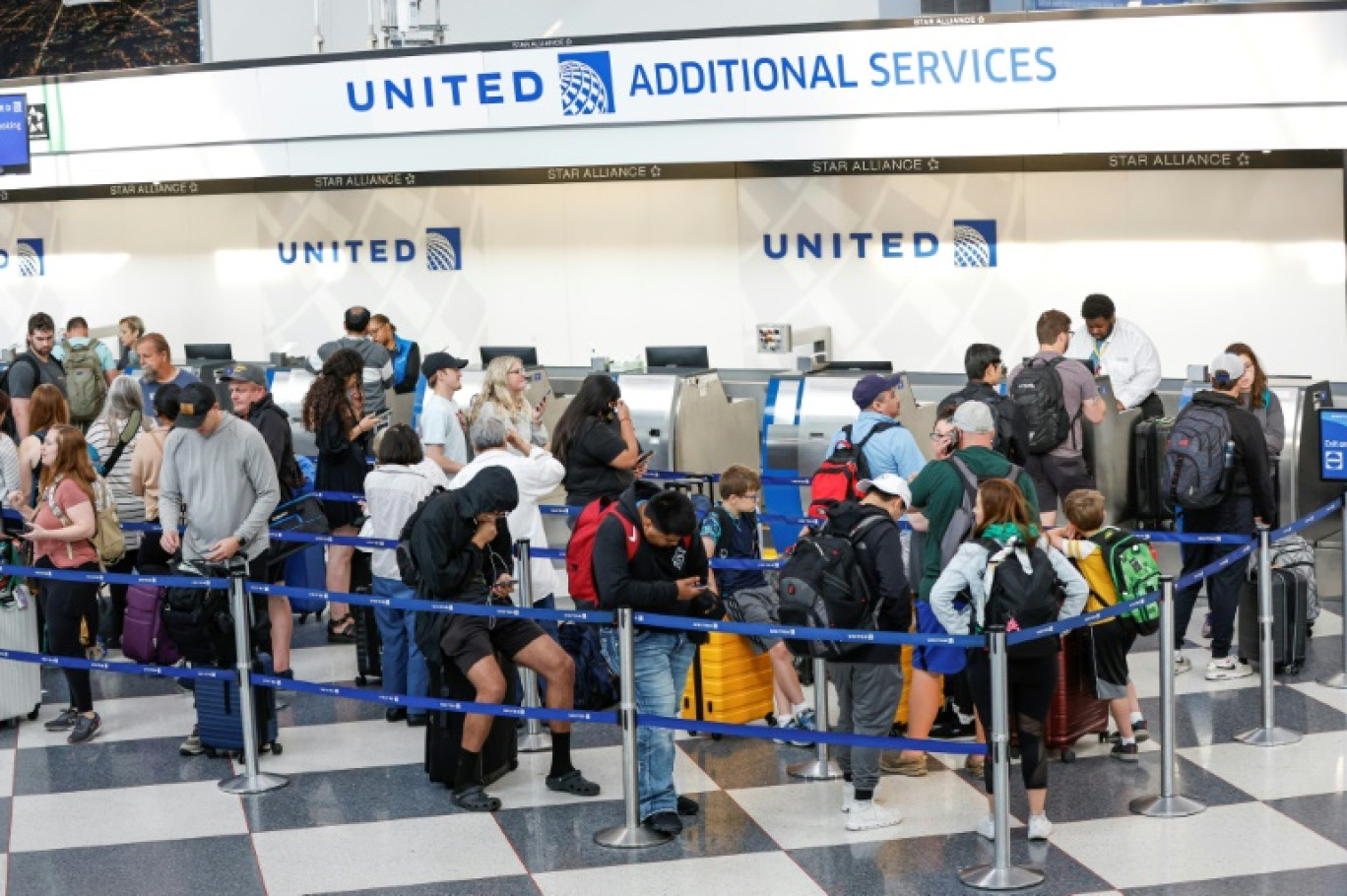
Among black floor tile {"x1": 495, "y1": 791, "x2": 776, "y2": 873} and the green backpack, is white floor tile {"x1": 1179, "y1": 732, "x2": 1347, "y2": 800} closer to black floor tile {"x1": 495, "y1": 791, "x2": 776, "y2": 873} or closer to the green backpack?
the green backpack

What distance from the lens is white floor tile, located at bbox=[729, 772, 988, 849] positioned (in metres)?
7.07

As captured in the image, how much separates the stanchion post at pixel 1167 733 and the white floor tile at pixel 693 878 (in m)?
1.44

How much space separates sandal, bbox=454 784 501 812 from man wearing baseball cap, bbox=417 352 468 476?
302cm

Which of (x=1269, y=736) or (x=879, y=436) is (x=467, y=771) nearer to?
(x=879, y=436)

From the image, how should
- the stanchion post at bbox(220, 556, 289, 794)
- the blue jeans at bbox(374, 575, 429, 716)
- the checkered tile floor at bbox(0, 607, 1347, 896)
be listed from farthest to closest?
the blue jeans at bbox(374, 575, 429, 716) < the stanchion post at bbox(220, 556, 289, 794) < the checkered tile floor at bbox(0, 607, 1347, 896)

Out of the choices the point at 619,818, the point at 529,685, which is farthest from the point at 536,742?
the point at 619,818

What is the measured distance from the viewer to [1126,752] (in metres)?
7.83

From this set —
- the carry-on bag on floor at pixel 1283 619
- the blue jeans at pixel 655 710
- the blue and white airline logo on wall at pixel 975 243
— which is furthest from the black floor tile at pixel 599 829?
the blue and white airline logo on wall at pixel 975 243

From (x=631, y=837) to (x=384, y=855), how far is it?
0.92 meters

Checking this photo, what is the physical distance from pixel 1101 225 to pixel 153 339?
636cm

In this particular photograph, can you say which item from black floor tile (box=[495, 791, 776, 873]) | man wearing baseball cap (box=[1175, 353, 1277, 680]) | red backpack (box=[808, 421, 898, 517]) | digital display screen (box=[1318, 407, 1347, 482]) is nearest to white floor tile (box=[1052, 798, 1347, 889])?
black floor tile (box=[495, 791, 776, 873])

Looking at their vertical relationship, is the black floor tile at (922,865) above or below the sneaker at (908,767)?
below

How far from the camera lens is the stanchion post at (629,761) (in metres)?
7.01

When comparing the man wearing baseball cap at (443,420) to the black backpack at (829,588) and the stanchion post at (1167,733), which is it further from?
the stanchion post at (1167,733)
